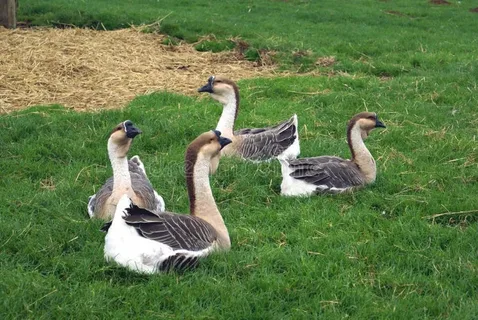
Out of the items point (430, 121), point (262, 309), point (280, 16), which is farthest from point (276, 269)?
point (280, 16)

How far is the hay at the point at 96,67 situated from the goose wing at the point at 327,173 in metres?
4.55

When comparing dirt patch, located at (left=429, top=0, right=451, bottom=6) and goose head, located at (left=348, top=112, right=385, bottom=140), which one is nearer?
goose head, located at (left=348, top=112, right=385, bottom=140)

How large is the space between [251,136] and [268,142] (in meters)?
0.25

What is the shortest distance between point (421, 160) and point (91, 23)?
1123cm

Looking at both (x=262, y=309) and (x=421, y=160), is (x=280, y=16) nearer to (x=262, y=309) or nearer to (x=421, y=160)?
(x=421, y=160)

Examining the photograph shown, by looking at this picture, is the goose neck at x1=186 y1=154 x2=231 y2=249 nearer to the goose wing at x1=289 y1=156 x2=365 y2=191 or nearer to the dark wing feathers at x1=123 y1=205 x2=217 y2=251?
the dark wing feathers at x1=123 y1=205 x2=217 y2=251

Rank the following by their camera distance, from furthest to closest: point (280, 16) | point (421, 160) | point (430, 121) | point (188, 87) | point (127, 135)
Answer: point (280, 16) → point (188, 87) → point (430, 121) → point (421, 160) → point (127, 135)

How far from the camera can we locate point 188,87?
12.4 meters

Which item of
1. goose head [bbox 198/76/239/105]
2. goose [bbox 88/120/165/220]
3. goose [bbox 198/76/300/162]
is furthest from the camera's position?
goose head [bbox 198/76/239/105]

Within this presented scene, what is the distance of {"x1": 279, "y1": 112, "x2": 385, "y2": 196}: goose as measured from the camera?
7.44m

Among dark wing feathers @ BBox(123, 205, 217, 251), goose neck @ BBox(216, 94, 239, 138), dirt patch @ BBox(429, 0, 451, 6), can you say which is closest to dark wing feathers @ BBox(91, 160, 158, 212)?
dark wing feathers @ BBox(123, 205, 217, 251)

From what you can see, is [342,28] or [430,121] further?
[342,28]

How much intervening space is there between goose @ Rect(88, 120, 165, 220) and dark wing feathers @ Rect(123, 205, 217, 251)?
1049 millimetres

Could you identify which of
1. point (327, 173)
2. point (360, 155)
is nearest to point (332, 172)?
point (327, 173)
